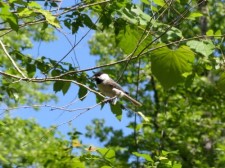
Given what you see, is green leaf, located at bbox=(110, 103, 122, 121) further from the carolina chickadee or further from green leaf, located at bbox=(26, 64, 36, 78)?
the carolina chickadee

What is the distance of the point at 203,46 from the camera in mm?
2990

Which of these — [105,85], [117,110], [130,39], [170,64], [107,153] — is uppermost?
[130,39]

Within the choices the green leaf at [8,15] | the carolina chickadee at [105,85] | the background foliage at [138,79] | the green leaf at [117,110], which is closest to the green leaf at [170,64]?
the background foliage at [138,79]

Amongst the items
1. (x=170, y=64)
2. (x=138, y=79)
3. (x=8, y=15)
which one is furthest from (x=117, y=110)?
(x=8, y=15)

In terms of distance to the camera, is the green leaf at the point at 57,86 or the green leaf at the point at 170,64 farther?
the green leaf at the point at 57,86

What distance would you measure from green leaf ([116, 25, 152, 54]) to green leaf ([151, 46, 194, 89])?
0.39 meters

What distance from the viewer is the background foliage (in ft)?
9.78

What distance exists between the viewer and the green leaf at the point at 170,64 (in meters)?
2.64

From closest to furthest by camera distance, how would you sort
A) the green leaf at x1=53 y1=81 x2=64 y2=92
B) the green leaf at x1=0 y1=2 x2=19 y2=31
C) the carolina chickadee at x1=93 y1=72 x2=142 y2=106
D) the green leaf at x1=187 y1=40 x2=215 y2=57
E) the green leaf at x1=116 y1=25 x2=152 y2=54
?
the green leaf at x1=0 y1=2 x2=19 y2=31 < the green leaf at x1=187 y1=40 x2=215 y2=57 < the green leaf at x1=116 y1=25 x2=152 y2=54 < the green leaf at x1=53 y1=81 x2=64 y2=92 < the carolina chickadee at x1=93 y1=72 x2=142 y2=106

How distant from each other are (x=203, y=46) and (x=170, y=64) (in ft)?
1.41

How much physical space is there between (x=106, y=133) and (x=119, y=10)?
12544mm

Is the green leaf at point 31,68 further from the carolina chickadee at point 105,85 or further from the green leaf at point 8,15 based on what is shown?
the green leaf at point 8,15

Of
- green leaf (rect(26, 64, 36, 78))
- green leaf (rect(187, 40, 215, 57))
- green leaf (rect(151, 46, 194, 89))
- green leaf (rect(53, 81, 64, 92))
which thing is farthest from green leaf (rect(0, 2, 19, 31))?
green leaf (rect(26, 64, 36, 78))

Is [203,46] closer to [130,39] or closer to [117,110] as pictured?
[130,39]
